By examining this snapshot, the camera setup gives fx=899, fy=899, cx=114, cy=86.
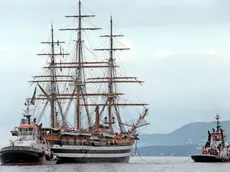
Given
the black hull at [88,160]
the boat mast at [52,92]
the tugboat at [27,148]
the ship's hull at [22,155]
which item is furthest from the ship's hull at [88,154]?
the boat mast at [52,92]

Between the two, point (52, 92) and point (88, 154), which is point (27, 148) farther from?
point (52, 92)

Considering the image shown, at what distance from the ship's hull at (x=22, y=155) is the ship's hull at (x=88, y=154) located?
1008 centimetres

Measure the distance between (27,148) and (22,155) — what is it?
1764 millimetres

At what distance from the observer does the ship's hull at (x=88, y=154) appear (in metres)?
179

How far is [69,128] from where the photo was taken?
7598 inches

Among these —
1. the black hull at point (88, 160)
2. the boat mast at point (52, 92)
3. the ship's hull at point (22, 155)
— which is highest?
the boat mast at point (52, 92)

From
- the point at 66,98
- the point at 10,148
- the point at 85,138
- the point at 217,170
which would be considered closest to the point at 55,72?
the point at 66,98

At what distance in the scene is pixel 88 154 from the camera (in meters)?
186

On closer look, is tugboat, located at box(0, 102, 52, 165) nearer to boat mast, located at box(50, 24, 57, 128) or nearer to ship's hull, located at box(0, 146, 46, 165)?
ship's hull, located at box(0, 146, 46, 165)

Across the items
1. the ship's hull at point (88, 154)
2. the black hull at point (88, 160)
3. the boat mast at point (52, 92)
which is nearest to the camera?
the ship's hull at point (88, 154)

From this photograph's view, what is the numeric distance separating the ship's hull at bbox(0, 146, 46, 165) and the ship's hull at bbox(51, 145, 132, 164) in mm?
10079

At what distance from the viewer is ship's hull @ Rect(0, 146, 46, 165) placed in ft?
541

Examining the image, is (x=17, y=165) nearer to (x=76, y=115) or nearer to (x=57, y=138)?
(x=57, y=138)

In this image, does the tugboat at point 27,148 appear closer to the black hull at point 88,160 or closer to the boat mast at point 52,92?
the black hull at point 88,160
